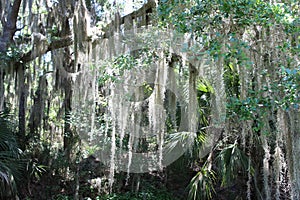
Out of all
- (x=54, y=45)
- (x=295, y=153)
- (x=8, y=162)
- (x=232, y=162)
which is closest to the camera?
(x=295, y=153)

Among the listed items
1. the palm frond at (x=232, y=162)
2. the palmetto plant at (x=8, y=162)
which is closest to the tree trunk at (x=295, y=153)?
the palm frond at (x=232, y=162)

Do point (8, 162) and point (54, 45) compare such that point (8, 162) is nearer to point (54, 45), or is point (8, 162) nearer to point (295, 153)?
point (54, 45)

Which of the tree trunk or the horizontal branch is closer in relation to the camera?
the tree trunk

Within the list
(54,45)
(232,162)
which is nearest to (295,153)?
(232,162)

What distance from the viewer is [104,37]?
18.7 feet

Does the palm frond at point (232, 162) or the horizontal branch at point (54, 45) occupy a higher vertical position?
the horizontal branch at point (54, 45)

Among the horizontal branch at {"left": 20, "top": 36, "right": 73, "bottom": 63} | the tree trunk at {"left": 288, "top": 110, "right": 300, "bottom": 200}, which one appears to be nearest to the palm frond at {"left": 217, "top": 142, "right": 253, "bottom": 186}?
the tree trunk at {"left": 288, "top": 110, "right": 300, "bottom": 200}

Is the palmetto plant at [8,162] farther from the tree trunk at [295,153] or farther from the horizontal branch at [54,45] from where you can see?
the tree trunk at [295,153]

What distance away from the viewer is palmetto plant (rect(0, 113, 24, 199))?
5355 millimetres

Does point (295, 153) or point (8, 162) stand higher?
point (295, 153)

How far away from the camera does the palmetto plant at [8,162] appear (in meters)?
5.36

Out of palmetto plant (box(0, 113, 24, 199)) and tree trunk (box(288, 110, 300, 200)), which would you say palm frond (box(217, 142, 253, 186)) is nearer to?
tree trunk (box(288, 110, 300, 200))

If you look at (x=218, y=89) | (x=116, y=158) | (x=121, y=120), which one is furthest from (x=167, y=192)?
(x=218, y=89)

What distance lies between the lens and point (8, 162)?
5.67 metres
